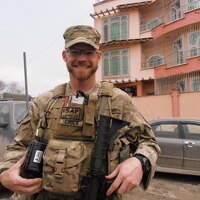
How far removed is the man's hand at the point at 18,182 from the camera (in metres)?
1.56

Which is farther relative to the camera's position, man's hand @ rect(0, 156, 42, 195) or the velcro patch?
the velcro patch

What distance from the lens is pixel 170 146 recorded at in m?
6.33

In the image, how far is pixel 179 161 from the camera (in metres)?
6.23

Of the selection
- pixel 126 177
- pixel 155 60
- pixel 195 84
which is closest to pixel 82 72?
pixel 126 177

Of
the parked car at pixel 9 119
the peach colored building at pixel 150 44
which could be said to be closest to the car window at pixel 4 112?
the parked car at pixel 9 119

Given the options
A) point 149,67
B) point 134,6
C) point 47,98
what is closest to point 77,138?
point 47,98

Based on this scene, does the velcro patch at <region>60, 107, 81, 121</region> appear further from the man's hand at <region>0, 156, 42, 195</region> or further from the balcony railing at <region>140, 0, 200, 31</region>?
the balcony railing at <region>140, 0, 200, 31</region>

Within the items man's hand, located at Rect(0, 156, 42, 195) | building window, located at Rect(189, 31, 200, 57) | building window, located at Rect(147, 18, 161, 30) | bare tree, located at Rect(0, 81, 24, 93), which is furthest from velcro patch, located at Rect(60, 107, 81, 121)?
bare tree, located at Rect(0, 81, 24, 93)

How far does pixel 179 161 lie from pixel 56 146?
505 centimetres

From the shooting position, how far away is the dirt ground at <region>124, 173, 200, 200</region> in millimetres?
5124

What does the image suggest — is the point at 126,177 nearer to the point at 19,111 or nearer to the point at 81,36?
the point at 81,36

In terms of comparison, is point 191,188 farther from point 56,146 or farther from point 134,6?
point 134,6

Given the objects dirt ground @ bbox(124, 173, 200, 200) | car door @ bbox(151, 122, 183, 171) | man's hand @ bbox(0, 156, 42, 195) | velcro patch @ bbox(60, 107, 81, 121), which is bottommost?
dirt ground @ bbox(124, 173, 200, 200)

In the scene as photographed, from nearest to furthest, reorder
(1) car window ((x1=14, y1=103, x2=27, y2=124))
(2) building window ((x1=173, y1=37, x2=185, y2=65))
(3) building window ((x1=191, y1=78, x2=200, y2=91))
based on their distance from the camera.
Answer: (1) car window ((x1=14, y1=103, x2=27, y2=124)) → (3) building window ((x1=191, y1=78, x2=200, y2=91)) → (2) building window ((x1=173, y1=37, x2=185, y2=65))
